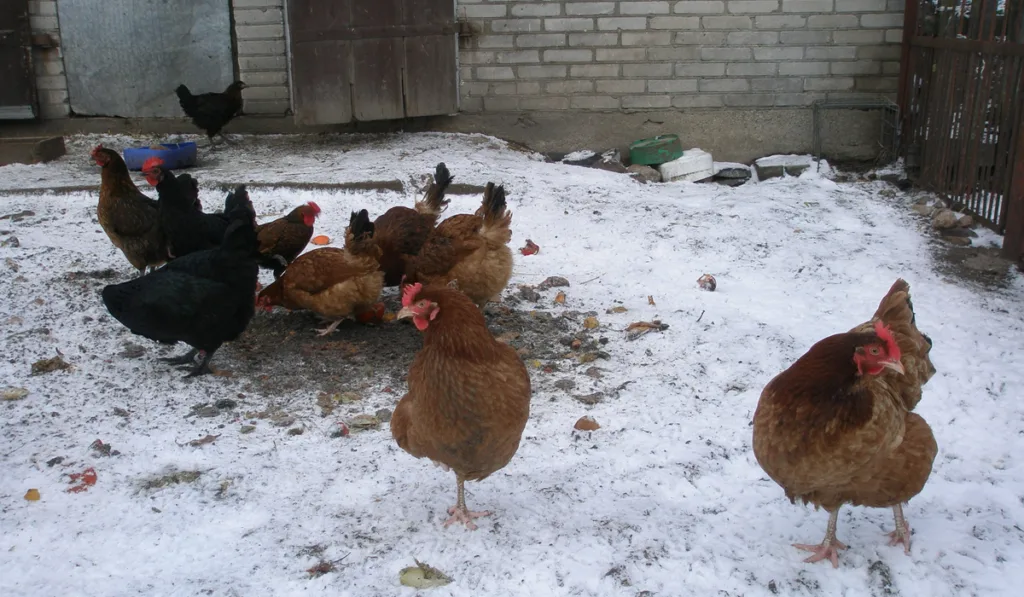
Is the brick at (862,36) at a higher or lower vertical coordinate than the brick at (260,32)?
lower

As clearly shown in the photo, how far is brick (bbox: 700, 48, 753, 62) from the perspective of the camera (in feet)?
30.8

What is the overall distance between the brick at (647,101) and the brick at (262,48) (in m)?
4.36

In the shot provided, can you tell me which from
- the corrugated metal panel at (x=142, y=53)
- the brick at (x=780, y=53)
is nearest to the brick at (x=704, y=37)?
the brick at (x=780, y=53)

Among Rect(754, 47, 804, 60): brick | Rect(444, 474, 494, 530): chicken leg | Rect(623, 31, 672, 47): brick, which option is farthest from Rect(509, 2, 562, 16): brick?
Rect(444, 474, 494, 530): chicken leg

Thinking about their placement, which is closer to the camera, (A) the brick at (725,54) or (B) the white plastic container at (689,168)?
(B) the white plastic container at (689,168)

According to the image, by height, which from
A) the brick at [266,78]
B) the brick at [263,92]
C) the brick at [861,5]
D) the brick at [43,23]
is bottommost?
the brick at [263,92]

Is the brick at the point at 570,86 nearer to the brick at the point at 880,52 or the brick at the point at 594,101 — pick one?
the brick at the point at 594,101

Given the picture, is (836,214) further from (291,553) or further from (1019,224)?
(291,553)

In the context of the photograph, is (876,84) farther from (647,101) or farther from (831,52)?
(647,101)

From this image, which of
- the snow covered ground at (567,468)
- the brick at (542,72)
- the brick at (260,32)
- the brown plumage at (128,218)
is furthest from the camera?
the brick at (260,32)

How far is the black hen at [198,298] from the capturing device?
471cm

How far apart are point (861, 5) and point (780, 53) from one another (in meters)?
1.02

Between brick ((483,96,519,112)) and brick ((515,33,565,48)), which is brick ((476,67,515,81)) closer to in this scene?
brick ((483,96,519,112))

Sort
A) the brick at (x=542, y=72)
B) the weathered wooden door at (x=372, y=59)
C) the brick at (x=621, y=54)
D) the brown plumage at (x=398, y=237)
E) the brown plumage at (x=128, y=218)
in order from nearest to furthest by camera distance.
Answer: the brown plumage at (x=398, y=237) → the brown plumage at (x=128, y=218) → the weathered wooden door at (x=372, y=59) → the brick at (x=621, y=54) → the brick at (x=542, y=72)
